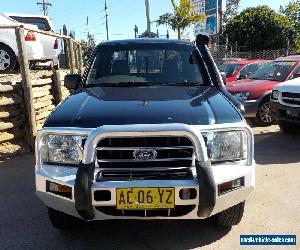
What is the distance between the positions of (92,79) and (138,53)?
2.16ft

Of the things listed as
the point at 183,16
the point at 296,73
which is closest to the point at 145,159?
the point at 296,73

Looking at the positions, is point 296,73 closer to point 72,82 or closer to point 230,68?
point 230,68

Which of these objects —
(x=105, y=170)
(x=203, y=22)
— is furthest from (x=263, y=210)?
(x=203, y=22)

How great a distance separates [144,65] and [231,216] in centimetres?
195

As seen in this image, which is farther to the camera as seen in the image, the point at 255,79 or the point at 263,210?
the point at 255,79

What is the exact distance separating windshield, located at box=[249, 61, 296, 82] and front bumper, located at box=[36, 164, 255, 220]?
676 centimetres

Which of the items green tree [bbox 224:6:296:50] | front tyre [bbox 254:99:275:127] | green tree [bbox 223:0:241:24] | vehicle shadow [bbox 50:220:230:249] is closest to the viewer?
vehicle shadow [bbox 50:220:230:249]

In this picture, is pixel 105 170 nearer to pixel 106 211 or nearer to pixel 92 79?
pixel 106 211

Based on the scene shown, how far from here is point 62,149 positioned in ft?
10.6

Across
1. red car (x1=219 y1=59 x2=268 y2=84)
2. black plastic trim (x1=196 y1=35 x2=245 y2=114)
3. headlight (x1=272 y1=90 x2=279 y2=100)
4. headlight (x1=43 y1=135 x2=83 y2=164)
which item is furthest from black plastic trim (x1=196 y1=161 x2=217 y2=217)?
red car (x1=219 y1=59 x2=268 y2=84)

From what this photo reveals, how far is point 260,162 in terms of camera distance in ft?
19.9

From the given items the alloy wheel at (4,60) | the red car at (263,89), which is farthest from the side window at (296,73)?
the alloy wheel at (4,60)

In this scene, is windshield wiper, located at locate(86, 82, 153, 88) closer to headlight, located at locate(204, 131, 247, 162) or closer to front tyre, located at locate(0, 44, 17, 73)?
headlight, located at locate(204, 131, 247, 162)

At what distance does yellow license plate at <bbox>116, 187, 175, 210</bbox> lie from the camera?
115 inches
